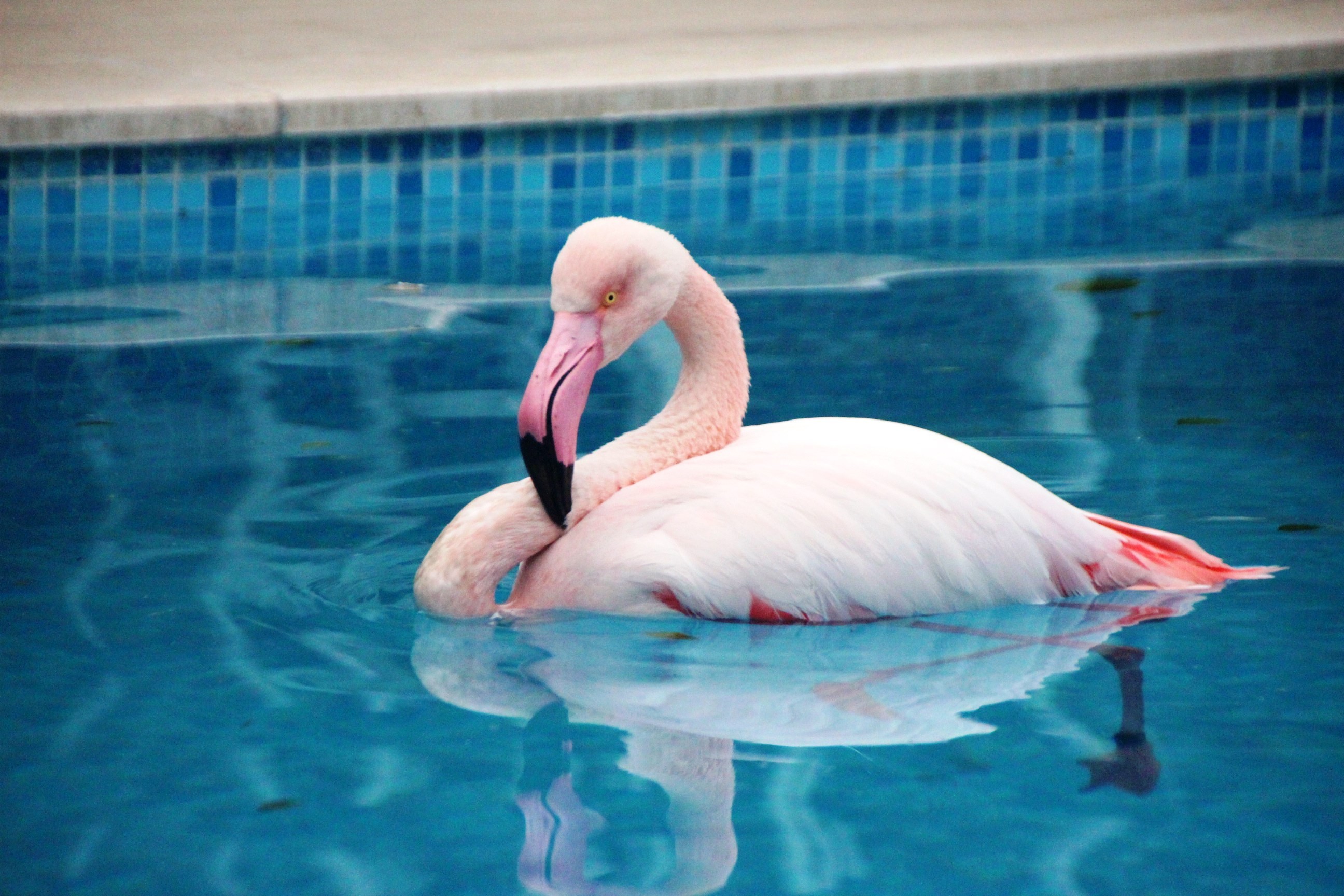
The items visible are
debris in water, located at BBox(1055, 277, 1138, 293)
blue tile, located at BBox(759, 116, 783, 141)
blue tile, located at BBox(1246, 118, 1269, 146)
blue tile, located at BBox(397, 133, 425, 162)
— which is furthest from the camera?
blue tile, located at BBox(1246, 118, 1269, 146)

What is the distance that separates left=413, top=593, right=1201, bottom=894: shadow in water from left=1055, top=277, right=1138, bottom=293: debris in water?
275 centimetres

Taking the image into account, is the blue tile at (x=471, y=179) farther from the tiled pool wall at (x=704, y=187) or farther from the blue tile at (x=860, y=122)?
the blue tile at (x=860, y=122)

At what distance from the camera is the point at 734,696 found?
114 inches

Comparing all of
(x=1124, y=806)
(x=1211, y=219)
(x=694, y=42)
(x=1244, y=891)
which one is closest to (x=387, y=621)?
(x=1124, y=806)

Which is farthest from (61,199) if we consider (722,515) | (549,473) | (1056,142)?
(722,515)

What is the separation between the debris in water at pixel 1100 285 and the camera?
19.6 ft

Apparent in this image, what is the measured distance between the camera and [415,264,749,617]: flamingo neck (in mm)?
3303

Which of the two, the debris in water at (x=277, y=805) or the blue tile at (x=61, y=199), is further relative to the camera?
the blue tile at (x=61, y=199)

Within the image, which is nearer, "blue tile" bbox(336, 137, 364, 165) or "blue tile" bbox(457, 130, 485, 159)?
"blue tile" bbox(336, 137, 364, 165)

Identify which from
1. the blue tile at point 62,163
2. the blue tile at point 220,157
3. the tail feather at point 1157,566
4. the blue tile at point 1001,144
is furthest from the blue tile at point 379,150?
the tail feather at point 1157,566

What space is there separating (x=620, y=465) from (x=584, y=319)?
0.33 m

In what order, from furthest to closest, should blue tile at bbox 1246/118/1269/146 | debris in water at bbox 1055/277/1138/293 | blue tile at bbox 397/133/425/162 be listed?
blue tile at bbox 1246/118/1269/146
blue tile at bbox 397/133/425/162
debris in water at bbox 1055/277/1138/293

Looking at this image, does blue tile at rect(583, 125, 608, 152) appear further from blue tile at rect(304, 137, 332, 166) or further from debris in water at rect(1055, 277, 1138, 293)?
debris in water at rect(1055, 277, 1138, 293)

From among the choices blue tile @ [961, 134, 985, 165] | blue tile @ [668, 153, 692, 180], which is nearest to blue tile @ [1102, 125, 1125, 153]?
blue tile @ [961, 134, 985, 165]
